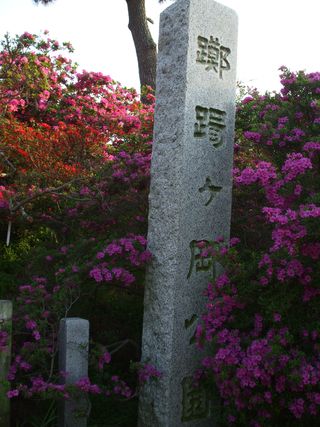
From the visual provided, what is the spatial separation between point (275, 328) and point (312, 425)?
53 cm

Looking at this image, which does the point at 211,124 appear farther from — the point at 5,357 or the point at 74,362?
the point at 5,357

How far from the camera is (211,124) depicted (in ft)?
10.1

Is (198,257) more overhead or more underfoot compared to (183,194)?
more underfoot

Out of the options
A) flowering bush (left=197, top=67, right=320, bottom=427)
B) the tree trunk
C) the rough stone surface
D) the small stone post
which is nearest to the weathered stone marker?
flowering bush (left=197, top=67, right=320, bottom=427)

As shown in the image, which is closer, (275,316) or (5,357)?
(275,316)

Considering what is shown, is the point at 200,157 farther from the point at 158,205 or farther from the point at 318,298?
the point at 318,298

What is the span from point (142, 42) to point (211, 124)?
686 centimetres

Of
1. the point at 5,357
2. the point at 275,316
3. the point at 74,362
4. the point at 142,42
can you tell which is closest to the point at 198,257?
the point at 275,316

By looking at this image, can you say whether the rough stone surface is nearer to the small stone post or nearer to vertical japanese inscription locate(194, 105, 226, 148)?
the small stone post

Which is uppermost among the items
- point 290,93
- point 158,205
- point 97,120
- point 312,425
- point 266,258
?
point 97,120

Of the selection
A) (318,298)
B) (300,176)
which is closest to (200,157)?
(300,176)

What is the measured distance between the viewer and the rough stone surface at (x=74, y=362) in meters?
2.84

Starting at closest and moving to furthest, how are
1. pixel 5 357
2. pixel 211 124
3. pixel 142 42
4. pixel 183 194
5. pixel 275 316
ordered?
pixel 275 316 → pixel 5 357 → pixel 183 194 → pixel 211 124 → pixel 142 42

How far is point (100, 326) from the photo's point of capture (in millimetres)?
3857
